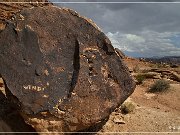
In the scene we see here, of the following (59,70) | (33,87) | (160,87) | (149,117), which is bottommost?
(149,117)

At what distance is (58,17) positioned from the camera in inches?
365

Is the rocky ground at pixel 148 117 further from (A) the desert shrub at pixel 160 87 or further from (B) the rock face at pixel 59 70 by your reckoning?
(B) the rock face at pixel 59 70

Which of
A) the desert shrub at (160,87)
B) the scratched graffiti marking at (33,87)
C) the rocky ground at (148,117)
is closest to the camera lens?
Answer: the scratched graffiti marking at (33,87)

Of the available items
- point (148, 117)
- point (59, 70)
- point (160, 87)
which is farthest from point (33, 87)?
point (160, 87)

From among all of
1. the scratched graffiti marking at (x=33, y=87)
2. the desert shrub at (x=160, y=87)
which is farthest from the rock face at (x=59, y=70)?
the desert shrub at (x=160, y=87)

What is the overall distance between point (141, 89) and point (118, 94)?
7.52 m

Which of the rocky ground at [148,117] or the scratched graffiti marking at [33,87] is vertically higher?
→ the scratched graffiti marking at [33,87]

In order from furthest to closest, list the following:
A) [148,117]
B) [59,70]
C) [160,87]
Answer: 1. [160,87]
2. [148,117]
3. [59,70]

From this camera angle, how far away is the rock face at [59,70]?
848 cm

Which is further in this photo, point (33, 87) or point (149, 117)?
point (149, 117)

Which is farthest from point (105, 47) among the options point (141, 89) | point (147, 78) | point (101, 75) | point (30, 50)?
point (147, 78)

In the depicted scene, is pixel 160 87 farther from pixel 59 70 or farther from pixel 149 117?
pixel 59 70

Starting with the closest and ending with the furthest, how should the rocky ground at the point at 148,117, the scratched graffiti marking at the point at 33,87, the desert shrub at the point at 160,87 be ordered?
the scratched graffiti marking at the point at 33,87 < the rocky ground at the point at 148,117 < the desert shrub at the point at 160,87

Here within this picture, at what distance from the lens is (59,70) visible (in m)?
8.84
